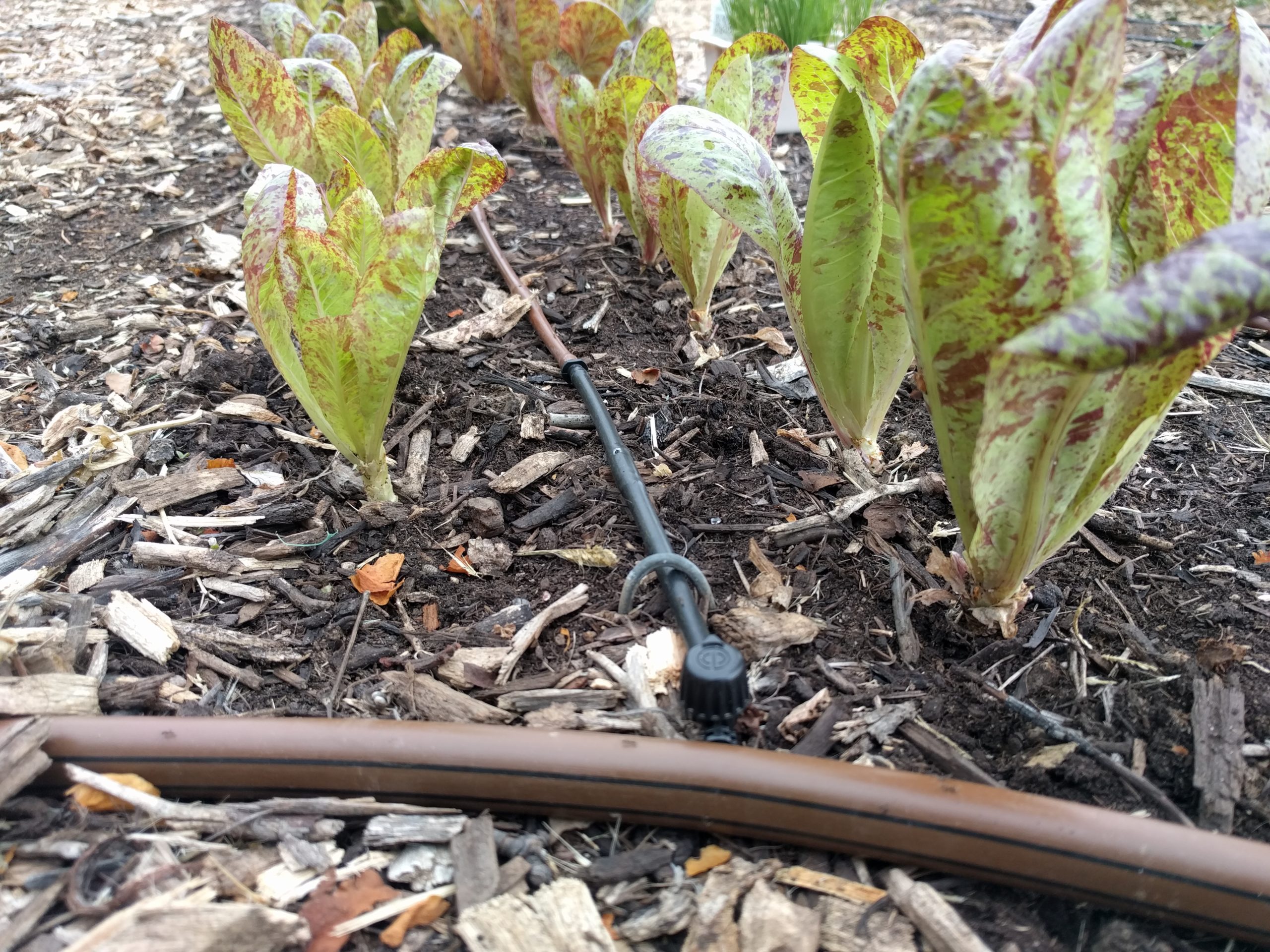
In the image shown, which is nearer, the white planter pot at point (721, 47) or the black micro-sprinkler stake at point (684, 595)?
the black micro-sprinkler stake at point (684, 595)

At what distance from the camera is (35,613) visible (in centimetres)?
111

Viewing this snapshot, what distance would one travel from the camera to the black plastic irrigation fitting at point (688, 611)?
0.87 metres

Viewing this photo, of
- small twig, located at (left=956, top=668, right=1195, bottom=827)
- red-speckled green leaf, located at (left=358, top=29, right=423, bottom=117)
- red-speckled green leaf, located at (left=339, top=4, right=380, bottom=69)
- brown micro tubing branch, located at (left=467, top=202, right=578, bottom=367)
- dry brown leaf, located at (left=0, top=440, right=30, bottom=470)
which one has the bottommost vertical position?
small twig, located at (left=956, top=668, right=1195, bottom=827)

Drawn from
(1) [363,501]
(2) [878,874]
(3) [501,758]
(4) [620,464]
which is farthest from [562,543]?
(2) [878,874]

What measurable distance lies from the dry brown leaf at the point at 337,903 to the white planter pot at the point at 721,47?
2359 millimetres

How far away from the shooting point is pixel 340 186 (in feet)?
4.56

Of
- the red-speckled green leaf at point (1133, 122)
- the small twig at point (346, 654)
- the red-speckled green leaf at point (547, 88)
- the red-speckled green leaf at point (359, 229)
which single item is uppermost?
the red-speckled green leaf at point (547, 88)

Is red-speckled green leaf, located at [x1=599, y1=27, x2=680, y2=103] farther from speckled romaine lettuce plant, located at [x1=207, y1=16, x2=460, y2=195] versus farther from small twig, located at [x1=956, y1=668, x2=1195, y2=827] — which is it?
small twig, located at [x1=956, y1=668, x2=1195, y2=827]

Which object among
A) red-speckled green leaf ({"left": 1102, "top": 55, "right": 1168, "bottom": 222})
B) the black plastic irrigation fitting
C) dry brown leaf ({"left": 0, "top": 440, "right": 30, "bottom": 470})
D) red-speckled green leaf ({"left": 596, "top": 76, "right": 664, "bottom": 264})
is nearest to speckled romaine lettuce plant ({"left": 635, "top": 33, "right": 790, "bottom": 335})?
red-speckled green leaf ({"left": 596, "top": 76, "right": 664, "bottom": 264})

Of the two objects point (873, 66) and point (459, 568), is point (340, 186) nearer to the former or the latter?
point (459, 568)

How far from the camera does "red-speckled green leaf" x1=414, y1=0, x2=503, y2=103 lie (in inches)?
104

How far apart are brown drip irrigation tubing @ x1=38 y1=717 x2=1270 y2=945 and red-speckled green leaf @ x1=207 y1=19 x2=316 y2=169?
113 cm

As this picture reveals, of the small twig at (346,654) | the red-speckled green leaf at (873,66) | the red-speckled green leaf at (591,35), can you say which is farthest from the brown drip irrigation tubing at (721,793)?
the red-speckled green leaf at (591,35)

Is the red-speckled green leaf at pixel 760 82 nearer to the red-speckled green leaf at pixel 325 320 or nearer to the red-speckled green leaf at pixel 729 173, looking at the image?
the red-speckled green leaf at pixel 729 173
